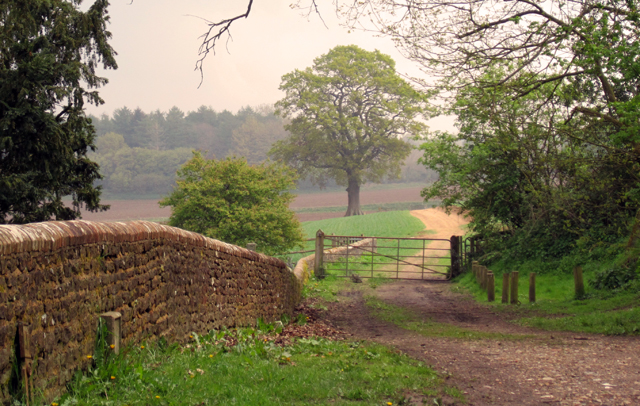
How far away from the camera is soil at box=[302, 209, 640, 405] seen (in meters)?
5.13

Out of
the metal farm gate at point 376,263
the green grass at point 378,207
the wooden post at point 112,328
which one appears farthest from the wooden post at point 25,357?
the green grass at point 378,207

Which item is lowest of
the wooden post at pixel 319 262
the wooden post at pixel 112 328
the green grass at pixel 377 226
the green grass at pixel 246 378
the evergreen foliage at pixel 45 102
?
the green grass at pixel 377 226

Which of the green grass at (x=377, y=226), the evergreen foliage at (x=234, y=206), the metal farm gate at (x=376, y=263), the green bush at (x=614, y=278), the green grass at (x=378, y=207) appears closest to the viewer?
the green bush at (x=614, y=278)

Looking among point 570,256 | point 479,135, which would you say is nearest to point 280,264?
point 570,256

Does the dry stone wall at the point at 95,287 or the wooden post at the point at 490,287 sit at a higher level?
the dry stone wall at the point at 95,287

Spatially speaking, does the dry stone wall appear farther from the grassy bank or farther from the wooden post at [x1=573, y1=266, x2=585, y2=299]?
the wooden post at [x1=573, y1=266, x2=585, y2=299]

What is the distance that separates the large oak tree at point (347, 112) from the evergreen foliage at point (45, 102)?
119 feet

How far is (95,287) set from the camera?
4.68 metres

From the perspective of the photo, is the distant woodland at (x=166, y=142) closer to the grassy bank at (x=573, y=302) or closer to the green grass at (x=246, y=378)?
the grassy bank at (x=573, y=302)

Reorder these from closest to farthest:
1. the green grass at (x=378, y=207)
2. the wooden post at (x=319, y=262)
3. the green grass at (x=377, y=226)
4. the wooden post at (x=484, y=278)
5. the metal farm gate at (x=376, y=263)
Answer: the wooden post at (x=484, y=278)
the metal farm gate at (x=376, y=263)
the wooden post at (x=319, y=262)
the green grass at (x=377, y=226)
the green grass at (x=378, y=207)

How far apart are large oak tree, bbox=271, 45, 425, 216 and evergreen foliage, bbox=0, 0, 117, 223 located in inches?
1430

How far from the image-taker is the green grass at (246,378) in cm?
426

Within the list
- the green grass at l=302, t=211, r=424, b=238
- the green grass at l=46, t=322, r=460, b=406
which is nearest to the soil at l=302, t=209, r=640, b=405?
the green grass at l=46, t=322, r=460, b=406

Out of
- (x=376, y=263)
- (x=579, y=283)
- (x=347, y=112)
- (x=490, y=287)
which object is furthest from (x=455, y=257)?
(x=347, y=112)
